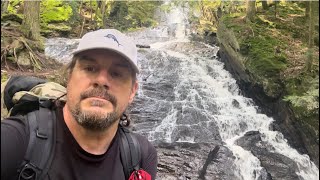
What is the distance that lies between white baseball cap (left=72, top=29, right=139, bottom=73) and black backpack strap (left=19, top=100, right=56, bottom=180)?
→ 0.43 meters

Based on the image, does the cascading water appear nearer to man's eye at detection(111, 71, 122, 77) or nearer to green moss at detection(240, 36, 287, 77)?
→ green moss at detection(240, 36, 287, 77)

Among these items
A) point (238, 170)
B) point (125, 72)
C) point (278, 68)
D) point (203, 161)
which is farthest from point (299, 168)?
point (125, 72)

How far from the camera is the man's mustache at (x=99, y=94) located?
191 centimetres

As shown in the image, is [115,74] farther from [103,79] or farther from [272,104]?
[272,104]

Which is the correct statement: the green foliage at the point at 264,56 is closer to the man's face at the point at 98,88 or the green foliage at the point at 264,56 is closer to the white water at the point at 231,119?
the white water at the point at 231,119

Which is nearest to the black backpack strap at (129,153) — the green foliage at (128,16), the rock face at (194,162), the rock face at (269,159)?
the rock face at (194,162)

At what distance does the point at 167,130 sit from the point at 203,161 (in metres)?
1.91

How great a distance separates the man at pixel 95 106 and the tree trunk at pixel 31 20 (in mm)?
9588

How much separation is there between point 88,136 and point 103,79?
33 centimetres

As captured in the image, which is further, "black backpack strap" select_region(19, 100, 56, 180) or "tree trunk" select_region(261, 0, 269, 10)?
"tree trunk" select_region(261, 0, 269, 10)

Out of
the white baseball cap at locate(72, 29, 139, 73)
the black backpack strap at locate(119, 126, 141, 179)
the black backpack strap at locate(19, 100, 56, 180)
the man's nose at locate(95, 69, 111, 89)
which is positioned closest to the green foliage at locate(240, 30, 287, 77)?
the black backpack strap at locate(119, 126, 141, 179)

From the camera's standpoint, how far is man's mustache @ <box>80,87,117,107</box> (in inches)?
75.0

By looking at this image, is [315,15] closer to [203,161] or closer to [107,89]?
[203,161]

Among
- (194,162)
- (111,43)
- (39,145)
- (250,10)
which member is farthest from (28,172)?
(250,10)
